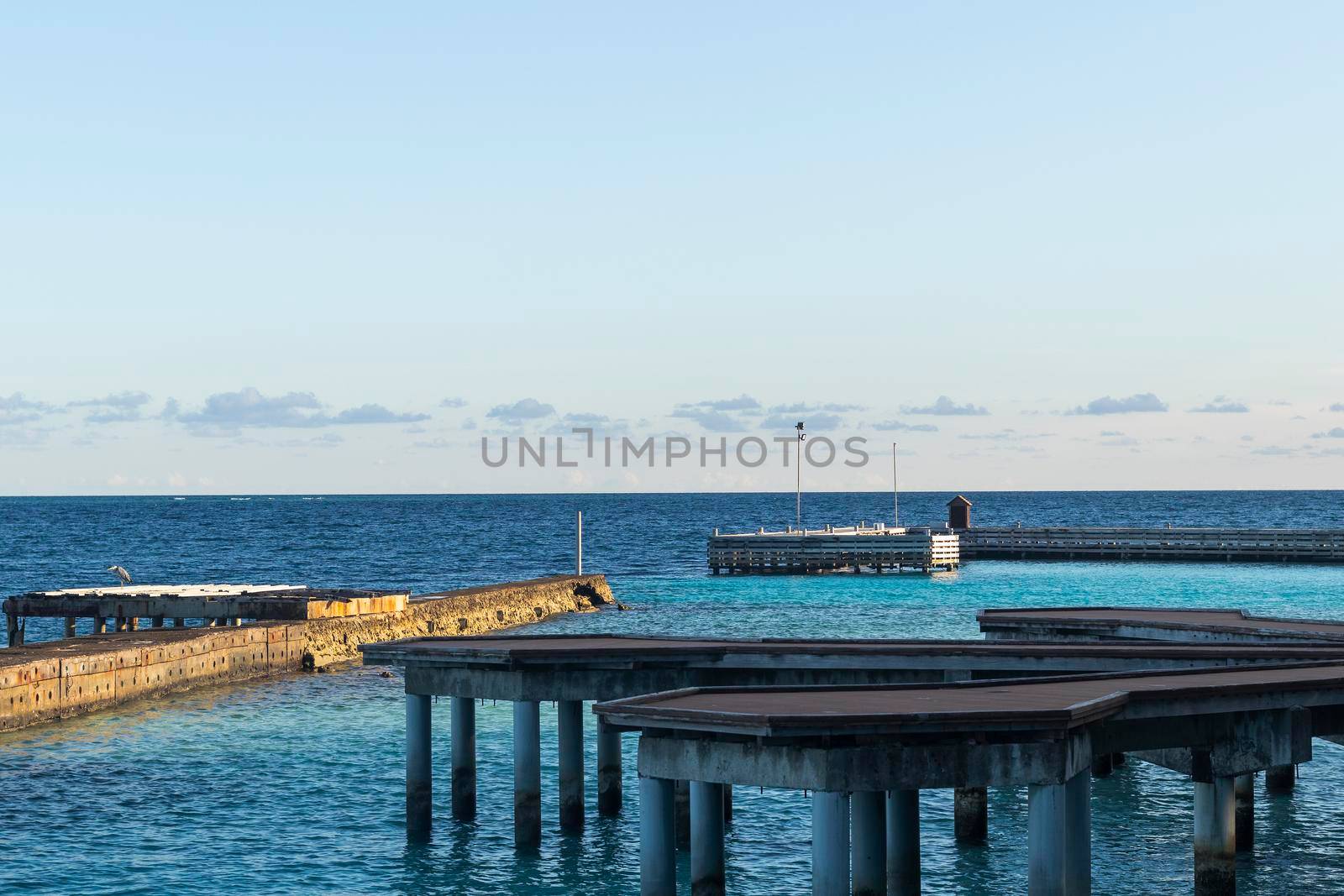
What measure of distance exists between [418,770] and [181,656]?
18136mm

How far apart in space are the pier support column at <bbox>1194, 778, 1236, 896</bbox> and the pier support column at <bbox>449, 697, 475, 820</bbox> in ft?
36.6

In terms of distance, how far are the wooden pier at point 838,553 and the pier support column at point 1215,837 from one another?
7260cm

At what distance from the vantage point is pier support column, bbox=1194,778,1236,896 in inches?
758

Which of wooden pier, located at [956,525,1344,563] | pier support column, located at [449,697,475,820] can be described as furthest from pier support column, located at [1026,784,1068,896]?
wooden pier, located at [956,525,1344,563]

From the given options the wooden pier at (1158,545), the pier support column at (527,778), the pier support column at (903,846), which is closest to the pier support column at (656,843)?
the pier support column at (903,846)

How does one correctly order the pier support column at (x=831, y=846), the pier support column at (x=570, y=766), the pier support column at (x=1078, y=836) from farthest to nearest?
the pier support column at (x=570, y=766), the pier support column at (x=1078, y=836), the pier support column at (x=831, y=846)

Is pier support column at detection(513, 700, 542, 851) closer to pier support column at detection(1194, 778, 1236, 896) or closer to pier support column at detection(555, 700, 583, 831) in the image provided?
pier support column at detection(555, 700, 583, 831)

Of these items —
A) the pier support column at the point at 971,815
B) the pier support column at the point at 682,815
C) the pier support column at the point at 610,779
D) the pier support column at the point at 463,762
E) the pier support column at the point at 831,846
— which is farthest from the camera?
the pier support column at the point at 610,779

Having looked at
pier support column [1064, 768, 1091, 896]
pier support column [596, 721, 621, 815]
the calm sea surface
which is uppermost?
pier support column [1064, 768, 1091, 896]

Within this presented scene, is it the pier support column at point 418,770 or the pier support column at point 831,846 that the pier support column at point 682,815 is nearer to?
the pier support column at point 418,770

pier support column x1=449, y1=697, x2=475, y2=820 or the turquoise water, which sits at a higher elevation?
pier support column x1=449, y1=697, x2=475, y2=820

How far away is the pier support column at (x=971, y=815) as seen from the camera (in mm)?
24109

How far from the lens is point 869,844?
1656 cm

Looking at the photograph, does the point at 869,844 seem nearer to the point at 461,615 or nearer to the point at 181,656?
the point at 181,656
